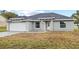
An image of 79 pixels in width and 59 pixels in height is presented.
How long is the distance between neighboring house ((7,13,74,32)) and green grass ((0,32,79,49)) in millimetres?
127

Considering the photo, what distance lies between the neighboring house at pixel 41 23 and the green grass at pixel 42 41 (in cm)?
13

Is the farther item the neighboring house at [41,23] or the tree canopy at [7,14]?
the tree canopy at [7,14]

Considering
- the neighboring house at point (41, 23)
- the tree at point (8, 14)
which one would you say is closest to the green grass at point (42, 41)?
the neighboring house at point (41, 23)

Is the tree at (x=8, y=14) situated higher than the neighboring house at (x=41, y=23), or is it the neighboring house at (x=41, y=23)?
the tree at (x=8, y=14)

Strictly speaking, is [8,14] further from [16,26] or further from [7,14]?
[16,26]

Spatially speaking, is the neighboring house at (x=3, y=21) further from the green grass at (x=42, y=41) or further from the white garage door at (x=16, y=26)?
the green grass at (x=42, y=41)

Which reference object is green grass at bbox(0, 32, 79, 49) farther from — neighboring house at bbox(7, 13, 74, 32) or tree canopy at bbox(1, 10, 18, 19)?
tree canopy at bbox(1, 10, 18, 19)

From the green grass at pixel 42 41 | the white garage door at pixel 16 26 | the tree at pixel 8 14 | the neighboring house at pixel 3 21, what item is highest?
the tree at pixel 8 14

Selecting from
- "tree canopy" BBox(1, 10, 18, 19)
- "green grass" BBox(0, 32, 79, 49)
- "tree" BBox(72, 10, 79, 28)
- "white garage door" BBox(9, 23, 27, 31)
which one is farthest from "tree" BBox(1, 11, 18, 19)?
"tree" BBox(72, 10, 79, 28)

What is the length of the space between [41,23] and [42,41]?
1.34 ft

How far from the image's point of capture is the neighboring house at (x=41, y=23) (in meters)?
5.55

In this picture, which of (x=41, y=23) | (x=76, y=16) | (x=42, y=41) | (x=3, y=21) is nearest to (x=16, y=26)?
(x=3, y=21)
